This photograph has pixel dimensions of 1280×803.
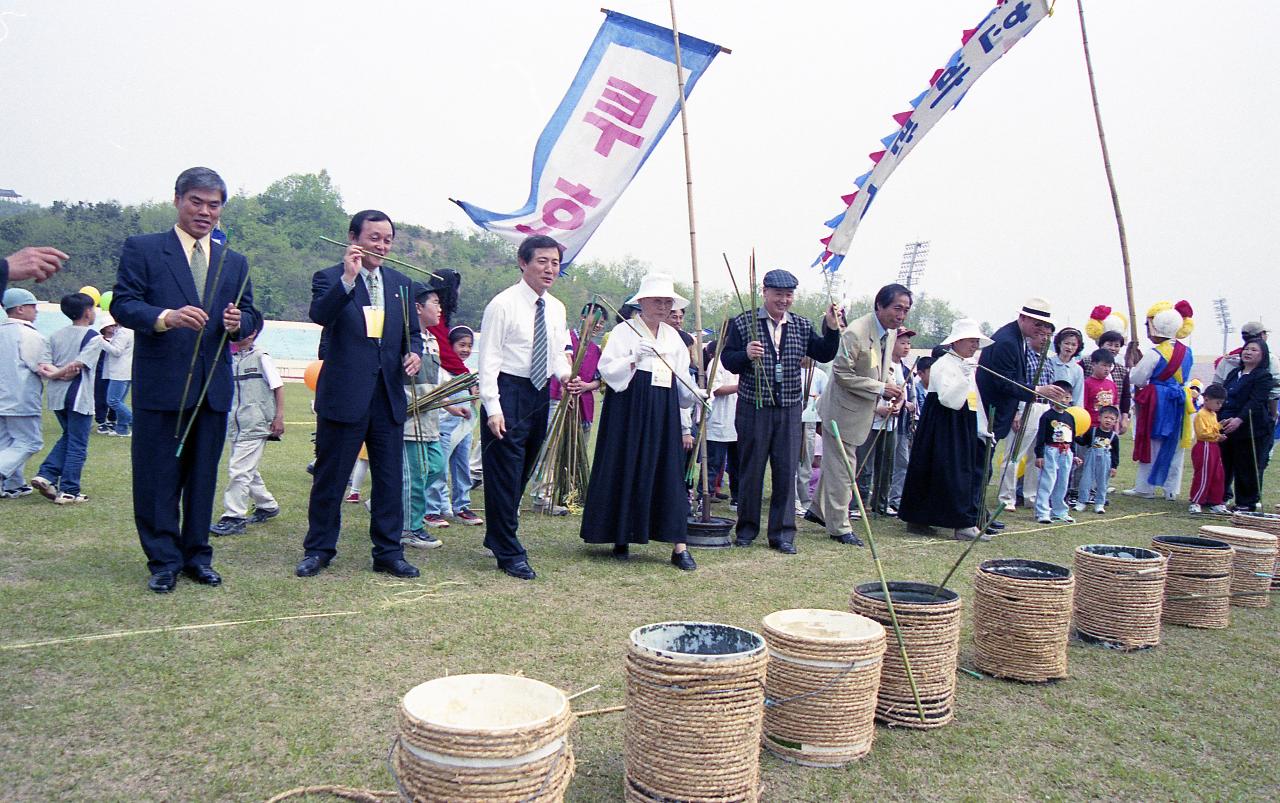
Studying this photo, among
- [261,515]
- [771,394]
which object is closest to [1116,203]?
[771,394]

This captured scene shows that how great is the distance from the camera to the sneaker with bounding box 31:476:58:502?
6.01 m

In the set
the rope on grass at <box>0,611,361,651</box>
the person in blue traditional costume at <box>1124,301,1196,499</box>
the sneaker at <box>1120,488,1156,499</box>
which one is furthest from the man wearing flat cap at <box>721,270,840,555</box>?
the sneaker at <box>1120,488,1156,499</box>

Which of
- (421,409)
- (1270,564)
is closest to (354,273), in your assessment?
(421,409)

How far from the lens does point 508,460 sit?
4883 millimetres

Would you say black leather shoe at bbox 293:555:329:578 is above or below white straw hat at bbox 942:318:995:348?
below

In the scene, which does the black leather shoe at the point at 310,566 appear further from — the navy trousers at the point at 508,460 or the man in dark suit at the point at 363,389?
the navy trousers at the point at 508,460

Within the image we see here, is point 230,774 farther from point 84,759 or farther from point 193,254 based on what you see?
point 193,254

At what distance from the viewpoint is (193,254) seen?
436 cm

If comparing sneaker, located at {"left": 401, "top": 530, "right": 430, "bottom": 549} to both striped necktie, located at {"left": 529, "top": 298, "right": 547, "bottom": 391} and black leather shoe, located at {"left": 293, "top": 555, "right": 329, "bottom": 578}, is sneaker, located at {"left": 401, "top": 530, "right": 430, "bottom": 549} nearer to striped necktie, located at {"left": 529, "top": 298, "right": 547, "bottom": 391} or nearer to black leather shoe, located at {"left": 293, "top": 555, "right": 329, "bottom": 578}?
black leather shoe, located at {"left": 293, "top": 555, "right": 329, "bottom": 578}

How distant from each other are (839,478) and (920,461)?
92 centimetres

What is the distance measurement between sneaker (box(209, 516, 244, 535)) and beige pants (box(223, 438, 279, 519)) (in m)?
0.02

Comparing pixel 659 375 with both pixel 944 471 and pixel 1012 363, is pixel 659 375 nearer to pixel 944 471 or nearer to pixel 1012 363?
pixel 944 471

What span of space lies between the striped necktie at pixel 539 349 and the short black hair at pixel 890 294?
2.73 m

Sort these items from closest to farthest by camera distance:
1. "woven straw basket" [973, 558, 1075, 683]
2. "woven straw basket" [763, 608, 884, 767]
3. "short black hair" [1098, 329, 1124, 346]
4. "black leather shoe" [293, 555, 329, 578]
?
"woven straw basket" [763, 608, 884, 767], "woven straw basket" [973, 558, 1075, 683], "black leather shoe" [293, 555, 329, 578], "short black hair" [1098, 329, 1124, 346]
